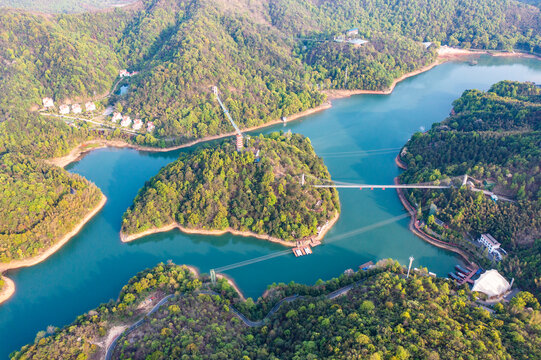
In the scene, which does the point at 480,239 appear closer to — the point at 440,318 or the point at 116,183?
the point at 440,318

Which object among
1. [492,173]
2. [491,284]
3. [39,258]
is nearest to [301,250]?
[491,284]

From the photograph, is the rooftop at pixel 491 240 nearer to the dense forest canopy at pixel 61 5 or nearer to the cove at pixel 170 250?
the cove at pixel 170 250


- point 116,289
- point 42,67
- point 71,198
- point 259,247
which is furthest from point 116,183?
point 42,67

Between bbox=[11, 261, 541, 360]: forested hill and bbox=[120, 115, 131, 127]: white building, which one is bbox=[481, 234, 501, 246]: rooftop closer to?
bbox=[11, 261, 541, 360]: forested hill

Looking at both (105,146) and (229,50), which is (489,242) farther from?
(229,50)

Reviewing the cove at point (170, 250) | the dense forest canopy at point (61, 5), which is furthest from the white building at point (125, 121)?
the dense forest canopy at point (61, 5)
